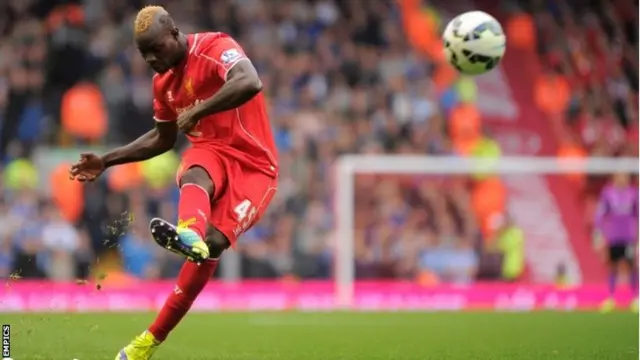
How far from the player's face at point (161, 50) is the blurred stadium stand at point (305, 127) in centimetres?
950

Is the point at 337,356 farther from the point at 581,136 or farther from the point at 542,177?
the point at 581,136

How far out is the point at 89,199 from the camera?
18.3m

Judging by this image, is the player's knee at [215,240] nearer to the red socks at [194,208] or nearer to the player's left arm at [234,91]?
the red socks at [194,208]

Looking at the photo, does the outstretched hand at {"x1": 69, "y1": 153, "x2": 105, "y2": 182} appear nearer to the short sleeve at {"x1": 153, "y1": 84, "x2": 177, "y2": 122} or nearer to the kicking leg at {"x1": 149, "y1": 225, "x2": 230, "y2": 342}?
the short sleeve at {"x1": 153, "y1": 84, "x2": 177, "y2": 122}

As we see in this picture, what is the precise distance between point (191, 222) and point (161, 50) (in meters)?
1.11

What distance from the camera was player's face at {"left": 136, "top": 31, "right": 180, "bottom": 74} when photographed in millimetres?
7508

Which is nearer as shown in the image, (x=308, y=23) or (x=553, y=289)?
(x=553, y=289)

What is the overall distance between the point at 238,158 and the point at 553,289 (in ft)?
38.0

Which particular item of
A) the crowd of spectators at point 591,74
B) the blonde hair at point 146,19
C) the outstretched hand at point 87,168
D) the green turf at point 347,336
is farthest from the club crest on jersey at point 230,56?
the crowd of spectators at point 591,74

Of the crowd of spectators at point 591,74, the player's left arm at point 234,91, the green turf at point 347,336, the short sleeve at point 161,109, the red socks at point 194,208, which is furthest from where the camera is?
the crowd of spectators at point 591,74

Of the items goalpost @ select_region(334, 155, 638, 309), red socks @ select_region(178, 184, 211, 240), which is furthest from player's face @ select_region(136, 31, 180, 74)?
goalpost @ select_region(334, 155, 638, 309)

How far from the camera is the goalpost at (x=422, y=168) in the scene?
62.9ft

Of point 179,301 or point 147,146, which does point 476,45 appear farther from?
point 179,301

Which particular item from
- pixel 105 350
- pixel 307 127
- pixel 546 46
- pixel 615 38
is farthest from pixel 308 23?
pixel 105 350
